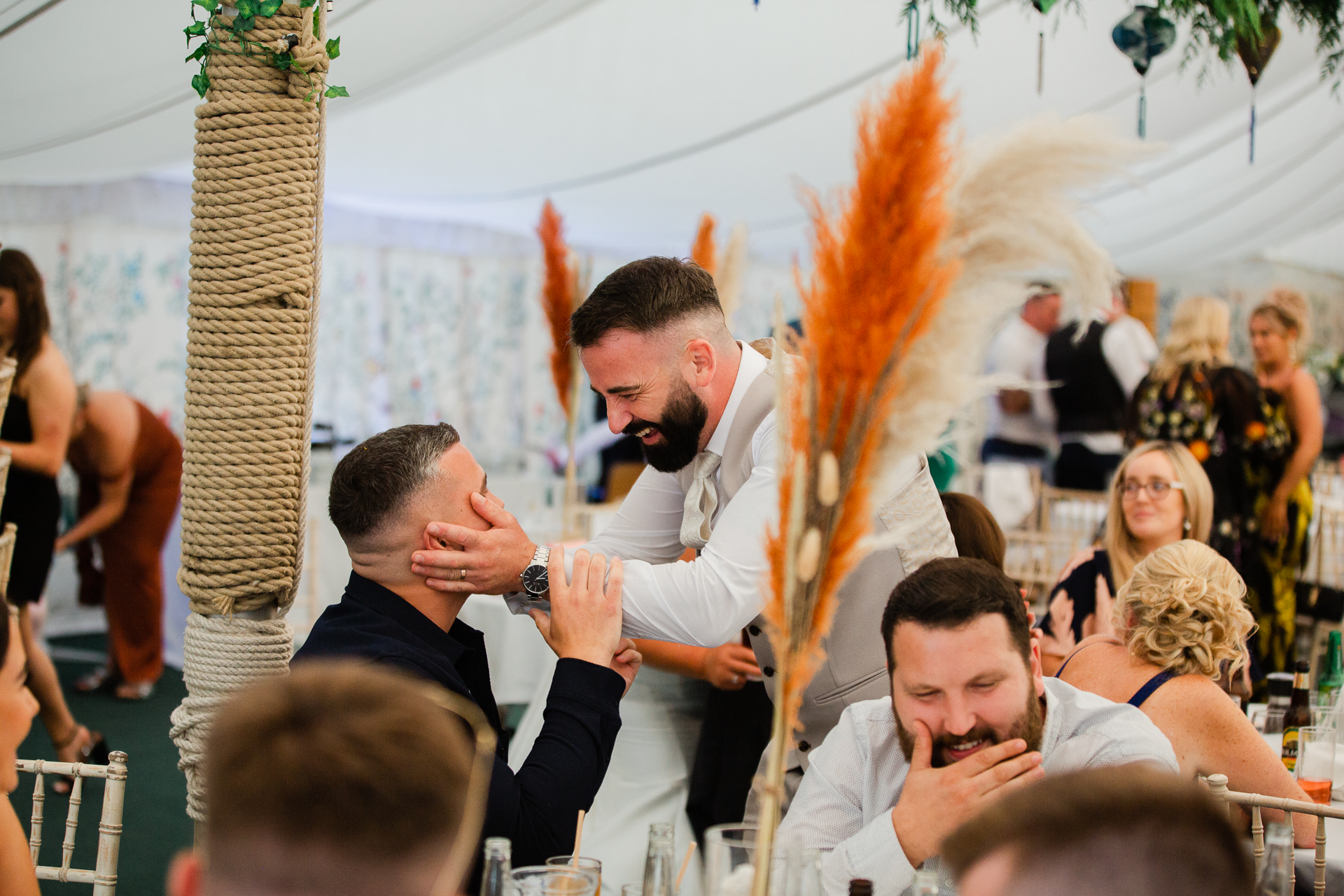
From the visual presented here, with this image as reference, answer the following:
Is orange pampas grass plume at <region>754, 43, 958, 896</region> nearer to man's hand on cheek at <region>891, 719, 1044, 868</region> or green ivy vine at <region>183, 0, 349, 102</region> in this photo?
man's hand on cheek at <region>891, 719, 1044, 868</region>

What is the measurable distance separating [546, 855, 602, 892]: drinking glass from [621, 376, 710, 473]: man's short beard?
2.86 ft

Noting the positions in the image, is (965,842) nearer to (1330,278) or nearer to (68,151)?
(68,151)

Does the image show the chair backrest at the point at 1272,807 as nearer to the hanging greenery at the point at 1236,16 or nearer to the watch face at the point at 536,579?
the watch face at the point at 536,579

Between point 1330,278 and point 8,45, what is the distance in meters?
13.5

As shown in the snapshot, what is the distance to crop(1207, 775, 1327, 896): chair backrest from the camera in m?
1.52

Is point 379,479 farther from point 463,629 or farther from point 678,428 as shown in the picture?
point 678,428

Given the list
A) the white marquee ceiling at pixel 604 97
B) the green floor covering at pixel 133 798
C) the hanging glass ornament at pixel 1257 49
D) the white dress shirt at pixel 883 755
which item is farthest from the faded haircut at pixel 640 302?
the green floor covering at pixel 133 798

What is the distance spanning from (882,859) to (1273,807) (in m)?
0.61

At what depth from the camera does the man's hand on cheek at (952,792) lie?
1.36m

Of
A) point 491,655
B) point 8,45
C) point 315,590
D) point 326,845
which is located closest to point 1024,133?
point 326,845

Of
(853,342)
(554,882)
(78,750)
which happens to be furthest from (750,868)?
(78,750)

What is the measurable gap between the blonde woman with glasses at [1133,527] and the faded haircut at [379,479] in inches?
83.6

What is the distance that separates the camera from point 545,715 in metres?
1.51

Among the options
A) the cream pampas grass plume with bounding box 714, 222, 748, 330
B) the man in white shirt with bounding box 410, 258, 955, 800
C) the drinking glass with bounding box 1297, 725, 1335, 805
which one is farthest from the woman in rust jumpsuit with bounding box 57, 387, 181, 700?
the drinking glass with bounding box 1297, 725, 1335, 805
